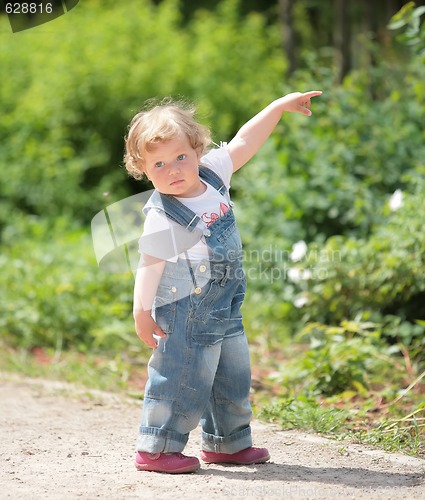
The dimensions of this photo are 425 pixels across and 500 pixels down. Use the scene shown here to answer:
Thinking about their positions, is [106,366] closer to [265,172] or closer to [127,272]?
[127,272]

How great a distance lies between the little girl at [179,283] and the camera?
3.05 metres

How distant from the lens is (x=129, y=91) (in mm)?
8977

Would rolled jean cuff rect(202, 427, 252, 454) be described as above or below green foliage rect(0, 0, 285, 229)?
below

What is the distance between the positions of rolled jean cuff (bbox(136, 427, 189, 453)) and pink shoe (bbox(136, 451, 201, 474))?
0.07 feet

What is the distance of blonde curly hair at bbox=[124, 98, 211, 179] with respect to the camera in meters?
3.04

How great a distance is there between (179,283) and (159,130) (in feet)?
1.70

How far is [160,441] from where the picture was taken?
3104 millimetres

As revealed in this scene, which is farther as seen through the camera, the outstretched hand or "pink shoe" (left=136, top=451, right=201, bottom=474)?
the outstretched hand

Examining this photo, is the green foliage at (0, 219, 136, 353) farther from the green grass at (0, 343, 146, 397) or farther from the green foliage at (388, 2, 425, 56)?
the green foliage at (388, 2, 425, 56)

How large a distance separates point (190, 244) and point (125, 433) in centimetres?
106

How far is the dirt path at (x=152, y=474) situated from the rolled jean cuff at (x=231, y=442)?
0.06 meters

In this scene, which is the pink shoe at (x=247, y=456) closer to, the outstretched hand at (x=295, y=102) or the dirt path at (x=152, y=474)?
the dirt path at (x=152, y=474)

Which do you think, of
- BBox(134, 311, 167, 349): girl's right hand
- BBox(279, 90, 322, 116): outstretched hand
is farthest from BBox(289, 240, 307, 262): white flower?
BBox(134, 311, 167, 349): girl's right hand

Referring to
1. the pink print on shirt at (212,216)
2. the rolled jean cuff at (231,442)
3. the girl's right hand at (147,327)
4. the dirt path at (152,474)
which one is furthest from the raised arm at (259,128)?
the dirt path at (152,474)
